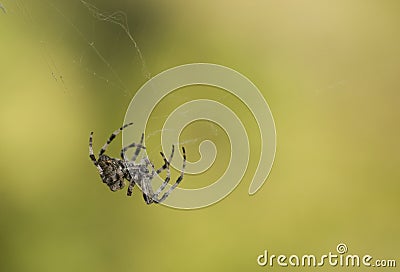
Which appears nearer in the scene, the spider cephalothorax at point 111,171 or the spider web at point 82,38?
the spider cephalothorax at point 111,171

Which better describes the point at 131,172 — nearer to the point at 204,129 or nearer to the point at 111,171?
the point at 111,171

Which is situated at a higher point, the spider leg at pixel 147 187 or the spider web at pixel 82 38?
the spider web at pixel 82 38

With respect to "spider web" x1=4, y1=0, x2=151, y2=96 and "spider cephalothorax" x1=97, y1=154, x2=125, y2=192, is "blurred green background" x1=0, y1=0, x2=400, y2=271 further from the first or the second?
"spider cephalothorax" x1=97, y1=154, x2=125, y2=192

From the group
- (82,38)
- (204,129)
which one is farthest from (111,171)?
(82,38)

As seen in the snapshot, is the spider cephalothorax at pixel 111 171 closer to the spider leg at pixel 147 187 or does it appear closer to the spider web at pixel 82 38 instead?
the spider leg at pixel 147 187

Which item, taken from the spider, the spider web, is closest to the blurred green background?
the spider web

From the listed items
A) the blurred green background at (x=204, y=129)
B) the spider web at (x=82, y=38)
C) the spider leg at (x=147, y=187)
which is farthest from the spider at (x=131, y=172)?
the spider web at (x=82, y=38)

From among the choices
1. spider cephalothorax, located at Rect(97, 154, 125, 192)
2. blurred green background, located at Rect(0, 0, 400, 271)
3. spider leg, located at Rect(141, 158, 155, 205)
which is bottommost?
spider leg, located at Rect(141, 158, 155, 205)

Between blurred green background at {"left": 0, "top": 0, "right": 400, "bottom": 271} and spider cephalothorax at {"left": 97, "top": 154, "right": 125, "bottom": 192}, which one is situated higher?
blurred green background at {"left": 0, "top": 0, "right": 400, "bottom": 271}

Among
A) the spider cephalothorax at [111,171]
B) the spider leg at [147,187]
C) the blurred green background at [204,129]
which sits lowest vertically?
the spider leg at [147,187]
